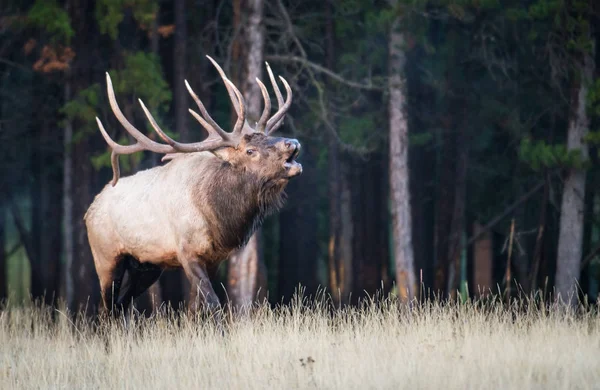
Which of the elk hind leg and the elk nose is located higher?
the elk nose

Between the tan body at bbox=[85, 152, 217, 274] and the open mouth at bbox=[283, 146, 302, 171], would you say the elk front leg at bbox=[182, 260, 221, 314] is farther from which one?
the open mouth at bbox=[283, 146, 302, 171]

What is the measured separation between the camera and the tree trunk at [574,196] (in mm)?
17297

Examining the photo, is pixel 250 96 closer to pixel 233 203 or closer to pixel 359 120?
pixel 359 120

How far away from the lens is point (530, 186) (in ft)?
74.5

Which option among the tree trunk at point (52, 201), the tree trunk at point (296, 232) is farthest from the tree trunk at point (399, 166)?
the tree trunk at point (52, 201)

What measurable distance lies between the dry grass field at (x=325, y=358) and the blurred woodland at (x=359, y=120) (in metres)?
6.23

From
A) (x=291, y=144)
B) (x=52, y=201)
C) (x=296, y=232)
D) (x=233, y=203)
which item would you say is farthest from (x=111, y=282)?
(x=52, y=201)

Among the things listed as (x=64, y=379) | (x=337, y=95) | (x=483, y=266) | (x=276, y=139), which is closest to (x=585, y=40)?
(x=337, y=95)

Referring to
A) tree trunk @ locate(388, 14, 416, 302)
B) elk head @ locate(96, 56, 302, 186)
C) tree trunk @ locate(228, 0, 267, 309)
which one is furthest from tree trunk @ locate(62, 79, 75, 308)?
elk head @ locate(96, 56, 302, 186)

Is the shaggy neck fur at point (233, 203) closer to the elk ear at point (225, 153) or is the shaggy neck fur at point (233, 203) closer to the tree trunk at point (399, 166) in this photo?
the elk ear at point (225, 153)

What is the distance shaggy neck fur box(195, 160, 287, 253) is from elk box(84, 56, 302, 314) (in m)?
0.01

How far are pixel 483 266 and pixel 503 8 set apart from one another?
1349cm

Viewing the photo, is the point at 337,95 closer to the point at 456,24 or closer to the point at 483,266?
the point at 456,24

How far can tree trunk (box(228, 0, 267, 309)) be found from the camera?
16141 mm
